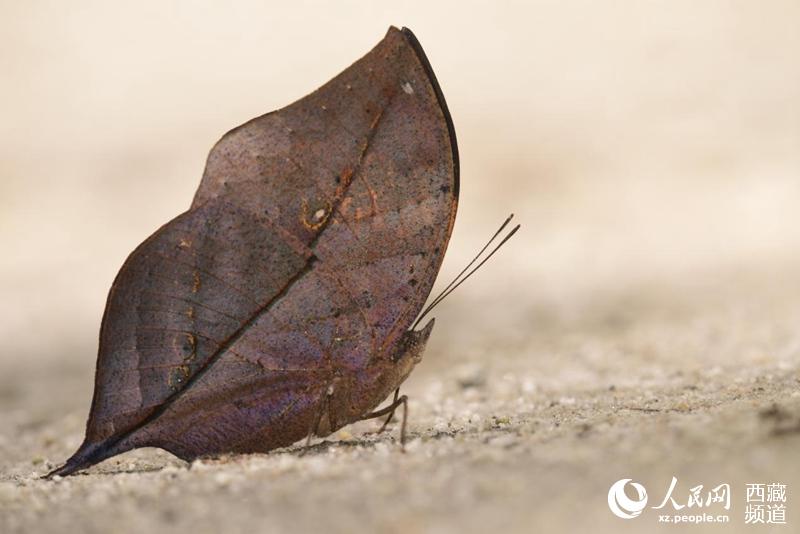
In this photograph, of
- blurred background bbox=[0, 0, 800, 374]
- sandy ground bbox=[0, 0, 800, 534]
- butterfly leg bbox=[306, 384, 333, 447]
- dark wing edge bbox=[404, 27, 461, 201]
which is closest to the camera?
sandy ground bbox=[0, 0, 800, 534]

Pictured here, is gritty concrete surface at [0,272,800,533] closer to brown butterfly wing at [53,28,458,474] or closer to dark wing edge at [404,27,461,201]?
brown butterfly wing at [53,28,458,474]

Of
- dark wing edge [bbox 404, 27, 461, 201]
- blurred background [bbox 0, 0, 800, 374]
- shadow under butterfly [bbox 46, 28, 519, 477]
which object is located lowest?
shadow under butterfly [bbox 46, 28, 519, 477]

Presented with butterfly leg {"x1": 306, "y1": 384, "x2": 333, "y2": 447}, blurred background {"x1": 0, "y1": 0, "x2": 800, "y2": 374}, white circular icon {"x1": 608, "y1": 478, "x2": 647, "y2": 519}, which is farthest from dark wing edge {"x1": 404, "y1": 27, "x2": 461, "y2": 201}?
blurred background {"x1": 0, "y1": 0, "x2": 800, "y2": 374}

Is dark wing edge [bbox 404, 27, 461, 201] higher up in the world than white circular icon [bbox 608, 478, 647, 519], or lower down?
higher up

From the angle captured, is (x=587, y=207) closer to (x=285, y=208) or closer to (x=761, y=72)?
(x=761, y=72)

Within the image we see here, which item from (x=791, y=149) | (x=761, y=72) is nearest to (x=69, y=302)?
(x=791, y=149)

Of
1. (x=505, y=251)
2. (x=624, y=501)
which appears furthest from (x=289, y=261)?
(x=505, y=251)

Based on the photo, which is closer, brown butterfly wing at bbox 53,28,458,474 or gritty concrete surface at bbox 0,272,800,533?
gritty concrete surface at bbox 0,272,800,533

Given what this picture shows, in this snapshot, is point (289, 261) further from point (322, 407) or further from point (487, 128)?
point (487, 128)
